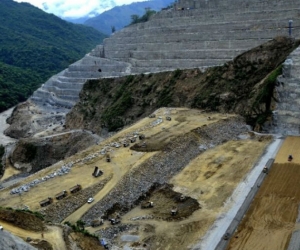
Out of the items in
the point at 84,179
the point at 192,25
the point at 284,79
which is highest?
the point at 192,25

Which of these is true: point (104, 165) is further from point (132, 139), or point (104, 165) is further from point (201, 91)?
point (201, 91)

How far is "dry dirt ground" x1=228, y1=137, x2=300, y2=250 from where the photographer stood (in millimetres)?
26016

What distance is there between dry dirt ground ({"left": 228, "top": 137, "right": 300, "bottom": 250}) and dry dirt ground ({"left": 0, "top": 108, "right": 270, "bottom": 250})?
2.25 meters

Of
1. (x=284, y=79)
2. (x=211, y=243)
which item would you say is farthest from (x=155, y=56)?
(x=211, y=243)

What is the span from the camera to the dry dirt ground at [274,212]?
85.4 feet

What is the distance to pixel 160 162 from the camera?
37.9 metres

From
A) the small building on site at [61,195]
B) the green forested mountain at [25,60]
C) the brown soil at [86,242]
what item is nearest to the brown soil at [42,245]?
the brown soil at [86,242]

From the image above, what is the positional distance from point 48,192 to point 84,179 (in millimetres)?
3267

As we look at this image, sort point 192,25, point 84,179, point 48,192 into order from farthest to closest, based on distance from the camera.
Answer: point 192,25 < point 84,179 < point 48,192

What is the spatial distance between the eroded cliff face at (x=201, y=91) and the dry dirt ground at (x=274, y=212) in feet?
42.2

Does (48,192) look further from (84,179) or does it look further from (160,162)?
(160,162)

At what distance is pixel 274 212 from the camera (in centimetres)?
2933

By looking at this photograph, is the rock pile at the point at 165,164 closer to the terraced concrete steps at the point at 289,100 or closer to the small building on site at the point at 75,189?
the small building on site at the point at 75,189

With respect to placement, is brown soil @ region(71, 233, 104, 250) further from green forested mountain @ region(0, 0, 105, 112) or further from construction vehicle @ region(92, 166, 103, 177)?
green forested mountain @ region(0, 0, 105, 112)
